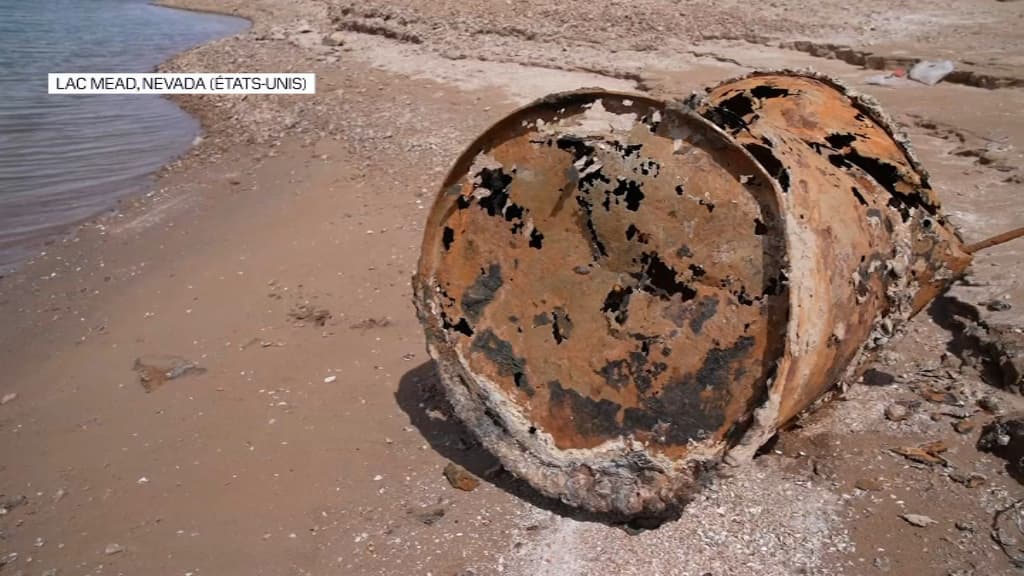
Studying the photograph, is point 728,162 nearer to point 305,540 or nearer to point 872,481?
point 872,481

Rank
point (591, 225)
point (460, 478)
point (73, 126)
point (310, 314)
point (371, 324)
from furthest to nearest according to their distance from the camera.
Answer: point (73, 126) → point (310, 314) → point (371, 324) → point (460, 478) → point (591, 225)

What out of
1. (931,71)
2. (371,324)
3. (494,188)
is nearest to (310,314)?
(371,324)

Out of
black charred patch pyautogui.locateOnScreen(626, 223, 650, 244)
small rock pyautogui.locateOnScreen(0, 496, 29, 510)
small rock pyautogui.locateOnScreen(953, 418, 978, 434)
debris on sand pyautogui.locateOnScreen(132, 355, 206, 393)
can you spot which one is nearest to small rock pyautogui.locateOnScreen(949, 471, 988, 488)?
small rock pyautogui.locateOnScreen(953, 418, 978, 434)

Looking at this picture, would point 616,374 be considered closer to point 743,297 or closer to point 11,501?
point 743,297

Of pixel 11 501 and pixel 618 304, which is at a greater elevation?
pixel 618 304

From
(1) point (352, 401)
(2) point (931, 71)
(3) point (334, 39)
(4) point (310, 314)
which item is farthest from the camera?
(3) point (334, 39)

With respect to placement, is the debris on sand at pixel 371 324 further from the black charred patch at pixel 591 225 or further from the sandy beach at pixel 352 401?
the black charred patch at pixel 591 225

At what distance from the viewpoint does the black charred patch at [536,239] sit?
3.18m

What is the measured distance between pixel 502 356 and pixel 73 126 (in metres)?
8.53

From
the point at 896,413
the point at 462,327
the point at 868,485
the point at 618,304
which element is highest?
the point at 618,304

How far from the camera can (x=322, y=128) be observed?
8500mm

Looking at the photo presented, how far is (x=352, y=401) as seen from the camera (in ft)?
13.4

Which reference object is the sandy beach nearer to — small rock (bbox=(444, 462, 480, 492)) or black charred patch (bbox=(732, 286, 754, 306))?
small rock (bbox=(444, 462, 480, 492))

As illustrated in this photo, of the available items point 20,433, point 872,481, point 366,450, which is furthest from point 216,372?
point 872,481
